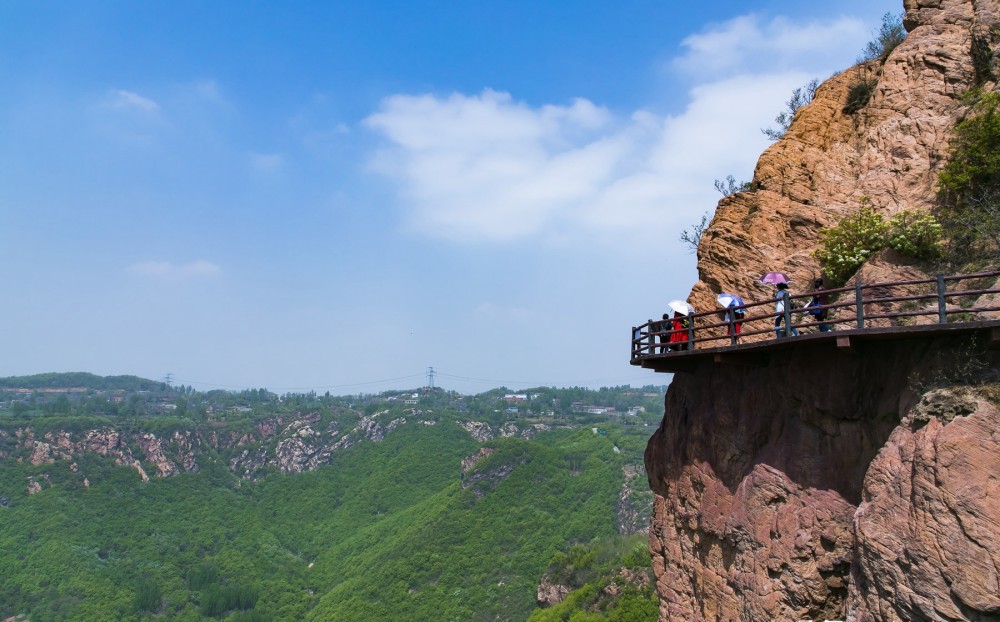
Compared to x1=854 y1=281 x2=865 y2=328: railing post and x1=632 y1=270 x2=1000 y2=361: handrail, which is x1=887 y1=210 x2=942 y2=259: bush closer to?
x1=632 y1=270 x2=1000 y2=361: handrail

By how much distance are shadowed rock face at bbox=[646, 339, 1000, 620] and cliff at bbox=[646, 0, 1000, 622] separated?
0.09 ft

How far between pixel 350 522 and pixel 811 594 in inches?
6473

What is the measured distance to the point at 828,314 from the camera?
14.5 meters

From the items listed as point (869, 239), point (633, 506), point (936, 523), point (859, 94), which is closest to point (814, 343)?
point (869, 239)

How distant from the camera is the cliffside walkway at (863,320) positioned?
34.5ft

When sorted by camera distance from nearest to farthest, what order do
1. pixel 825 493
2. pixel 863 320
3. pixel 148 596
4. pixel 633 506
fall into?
pixel 863 320 < pixel 825 493 < pixel 148 596 < pixel 633 506

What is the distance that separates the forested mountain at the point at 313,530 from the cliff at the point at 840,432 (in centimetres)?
4816

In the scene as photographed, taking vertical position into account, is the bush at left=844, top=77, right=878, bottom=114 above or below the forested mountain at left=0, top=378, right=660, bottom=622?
above

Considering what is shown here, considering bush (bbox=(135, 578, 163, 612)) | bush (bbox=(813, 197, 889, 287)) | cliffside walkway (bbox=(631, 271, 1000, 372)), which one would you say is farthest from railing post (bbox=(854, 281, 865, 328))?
bush (bbox=(135, 578, 163, 612))

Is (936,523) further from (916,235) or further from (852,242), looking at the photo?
(852,242)

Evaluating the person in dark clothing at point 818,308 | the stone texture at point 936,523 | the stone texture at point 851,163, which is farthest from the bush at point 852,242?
the stone texture at point 936,523

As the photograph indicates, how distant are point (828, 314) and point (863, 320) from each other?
297cm

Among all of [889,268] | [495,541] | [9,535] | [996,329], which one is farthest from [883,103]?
[9,535]

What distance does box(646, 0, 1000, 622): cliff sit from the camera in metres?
9.88
